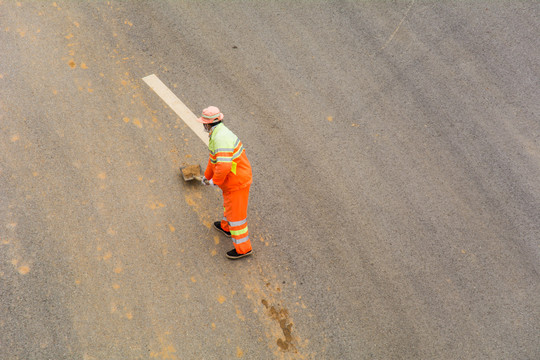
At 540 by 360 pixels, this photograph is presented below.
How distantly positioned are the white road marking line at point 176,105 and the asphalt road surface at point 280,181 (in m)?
0.10

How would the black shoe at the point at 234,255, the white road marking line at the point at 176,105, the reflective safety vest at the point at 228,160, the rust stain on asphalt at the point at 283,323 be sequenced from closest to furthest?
the reflective safety vest at the point at 228,160, the rust stain on asphalt at the point at 283,323, the black shoe at the point at 234,255, the white road marking line at the point at 176,105

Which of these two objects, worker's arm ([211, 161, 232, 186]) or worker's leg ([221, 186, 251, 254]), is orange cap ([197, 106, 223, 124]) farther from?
worker's leg ([221, 186, 251, 254])

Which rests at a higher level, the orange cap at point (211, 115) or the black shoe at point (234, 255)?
the orange cap at point (211, 115)

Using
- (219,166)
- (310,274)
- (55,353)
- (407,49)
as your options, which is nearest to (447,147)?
(407,49)

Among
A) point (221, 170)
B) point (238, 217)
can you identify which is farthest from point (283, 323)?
point (221, 170)

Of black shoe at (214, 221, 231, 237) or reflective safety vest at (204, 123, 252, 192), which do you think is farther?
black shoe at (214, 221, 231, 237)

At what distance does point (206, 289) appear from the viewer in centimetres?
448

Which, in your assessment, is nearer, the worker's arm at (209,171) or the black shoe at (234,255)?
the worker's arm at (209,171)

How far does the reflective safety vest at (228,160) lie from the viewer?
400 centimetres

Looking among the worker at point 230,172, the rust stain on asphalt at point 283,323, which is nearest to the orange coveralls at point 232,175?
the worker at point 230,172

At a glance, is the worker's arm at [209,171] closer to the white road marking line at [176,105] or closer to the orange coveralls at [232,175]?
the orange coveralls at [232,175]

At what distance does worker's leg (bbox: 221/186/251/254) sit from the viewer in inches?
169

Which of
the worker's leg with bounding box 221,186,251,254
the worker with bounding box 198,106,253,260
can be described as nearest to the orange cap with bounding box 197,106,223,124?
the worker with bounding box 198,106,253,260

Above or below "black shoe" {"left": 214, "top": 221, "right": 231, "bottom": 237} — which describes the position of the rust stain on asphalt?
below
